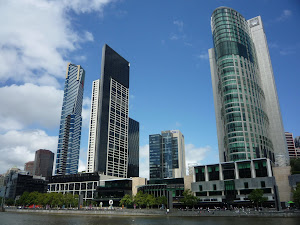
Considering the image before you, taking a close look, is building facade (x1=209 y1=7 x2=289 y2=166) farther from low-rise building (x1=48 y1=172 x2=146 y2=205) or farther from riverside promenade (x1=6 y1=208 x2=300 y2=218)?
riverside promenade (x1=6 y1=208 x2=300 y2=218)

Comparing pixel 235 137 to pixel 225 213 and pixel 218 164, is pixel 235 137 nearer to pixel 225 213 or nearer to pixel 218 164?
pixel 218 164

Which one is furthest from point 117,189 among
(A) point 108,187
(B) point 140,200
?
(B) point 140,200

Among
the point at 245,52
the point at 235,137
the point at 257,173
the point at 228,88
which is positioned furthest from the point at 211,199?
the point at 245,52

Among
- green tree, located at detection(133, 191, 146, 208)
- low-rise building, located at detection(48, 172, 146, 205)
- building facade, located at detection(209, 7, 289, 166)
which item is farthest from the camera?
low-rise building, located at detection(48, 172, 146, 205)

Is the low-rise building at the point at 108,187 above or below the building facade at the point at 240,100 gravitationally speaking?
below

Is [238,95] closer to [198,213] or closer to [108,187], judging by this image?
[198,213]

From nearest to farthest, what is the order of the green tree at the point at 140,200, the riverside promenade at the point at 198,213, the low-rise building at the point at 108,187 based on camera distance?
the riverside promenade at the point at 198,213
the green tree at the point at 140,200
the low-rise building at the point at 108,187

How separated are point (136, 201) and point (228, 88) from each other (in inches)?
3760

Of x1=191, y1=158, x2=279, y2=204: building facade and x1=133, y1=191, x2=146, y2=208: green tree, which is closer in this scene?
x1=191, y1=158, x2=279, y2=204: building facade

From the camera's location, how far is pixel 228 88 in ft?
576

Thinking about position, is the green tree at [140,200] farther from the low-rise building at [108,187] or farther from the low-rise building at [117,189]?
the low-rise building at [108,187]

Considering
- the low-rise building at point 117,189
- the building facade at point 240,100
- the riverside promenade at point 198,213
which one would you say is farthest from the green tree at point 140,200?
the building facade at point 240,100

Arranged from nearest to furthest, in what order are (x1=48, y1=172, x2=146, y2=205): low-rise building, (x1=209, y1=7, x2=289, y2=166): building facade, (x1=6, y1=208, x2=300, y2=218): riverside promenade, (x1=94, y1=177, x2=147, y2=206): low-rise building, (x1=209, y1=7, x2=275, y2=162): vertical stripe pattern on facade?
(x1=6, y1=208, x2=300, y2=218): riverside promenade → (x1=209, y1=7, x2=289, y2=166): building facade → (x1=209, y1=7, x2=275, y2=162): vertical stripe pattern on facade → (x1=94, y1=177, x2=147, y2=206): low-rise building → (x1=48, y1=172, x2=146, y2=205): low-rise building

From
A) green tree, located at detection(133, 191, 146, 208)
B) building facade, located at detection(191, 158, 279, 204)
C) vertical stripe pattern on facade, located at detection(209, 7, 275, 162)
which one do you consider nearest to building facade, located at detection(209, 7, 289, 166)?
vertical stripe pattern on facade, located at detection(209, 7, 275, 162)
